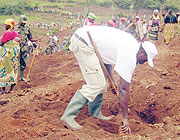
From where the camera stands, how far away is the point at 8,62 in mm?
5977

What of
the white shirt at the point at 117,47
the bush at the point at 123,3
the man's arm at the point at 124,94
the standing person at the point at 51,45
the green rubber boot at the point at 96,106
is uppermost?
the white shirt at the point at 117,47

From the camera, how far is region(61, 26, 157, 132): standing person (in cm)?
316

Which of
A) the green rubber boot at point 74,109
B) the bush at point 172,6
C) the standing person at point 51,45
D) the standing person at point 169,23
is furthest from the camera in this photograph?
the bush at point 172,6

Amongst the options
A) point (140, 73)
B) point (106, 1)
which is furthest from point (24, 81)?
point (106, 1)

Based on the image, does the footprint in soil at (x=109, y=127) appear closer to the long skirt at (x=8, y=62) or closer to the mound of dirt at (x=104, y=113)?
the mound of dirt at (x=104, y=113)

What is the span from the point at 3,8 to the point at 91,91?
136 ft

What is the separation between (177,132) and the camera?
3049mm

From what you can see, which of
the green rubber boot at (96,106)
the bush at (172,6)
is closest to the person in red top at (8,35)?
the green rubber boot at (96,106)

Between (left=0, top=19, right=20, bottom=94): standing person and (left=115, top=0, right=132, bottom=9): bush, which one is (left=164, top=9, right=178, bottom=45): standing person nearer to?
(left=0, top=19, right=20, bottom=94): standing person

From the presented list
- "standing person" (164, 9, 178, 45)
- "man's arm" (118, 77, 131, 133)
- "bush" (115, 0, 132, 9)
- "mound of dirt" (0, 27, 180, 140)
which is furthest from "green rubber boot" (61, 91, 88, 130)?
"bush" (115, 0, 132, 9)

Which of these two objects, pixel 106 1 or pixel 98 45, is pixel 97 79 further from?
pixel 106 1

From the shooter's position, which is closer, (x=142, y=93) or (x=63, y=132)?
(x=63, y=132)

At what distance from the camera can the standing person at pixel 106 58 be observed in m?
3.16

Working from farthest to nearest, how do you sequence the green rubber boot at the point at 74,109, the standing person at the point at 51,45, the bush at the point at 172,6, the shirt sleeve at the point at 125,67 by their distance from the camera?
the bush at the point at 172,6 → the standing person at the point at 51,45 → the green rubber boot at the point at 74,109 → the shirt sleeve at the point at 125,67
